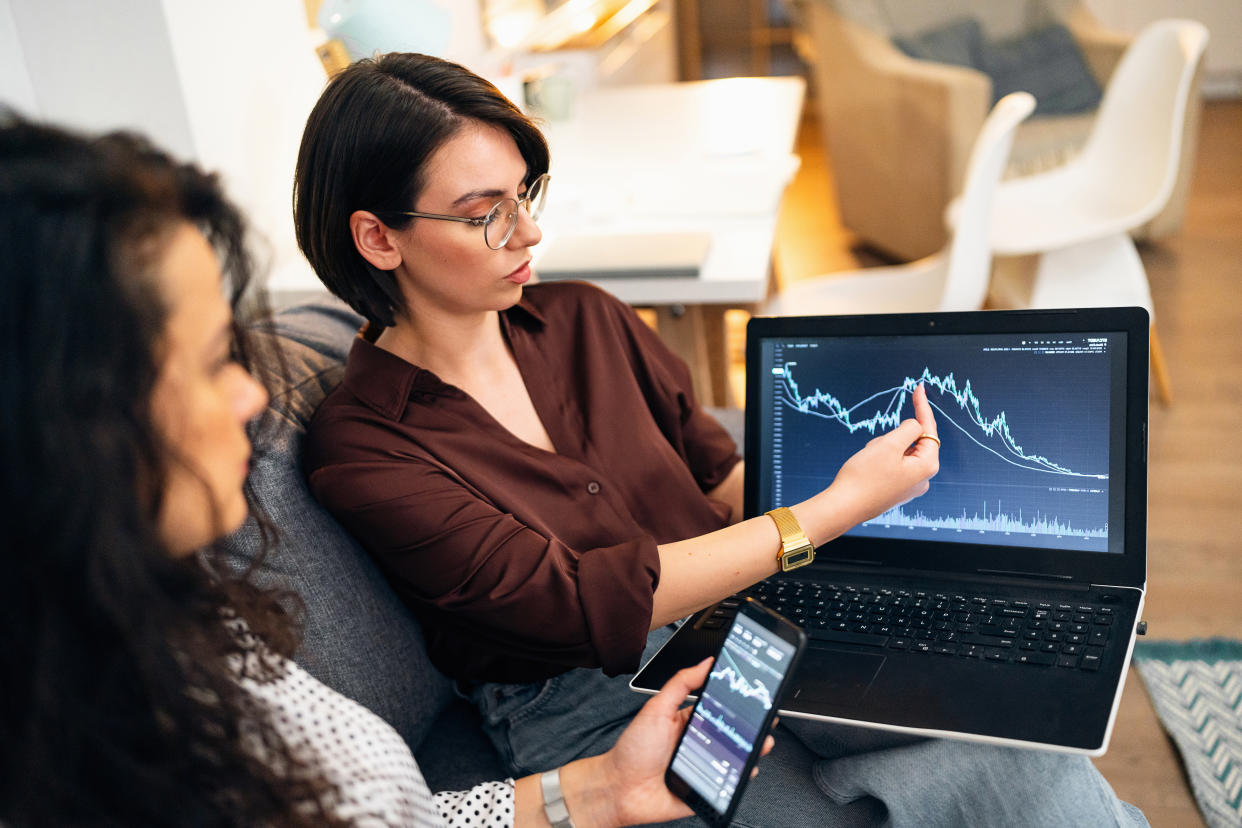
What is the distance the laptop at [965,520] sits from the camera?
37.5 inches

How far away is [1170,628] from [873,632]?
3.74 ft

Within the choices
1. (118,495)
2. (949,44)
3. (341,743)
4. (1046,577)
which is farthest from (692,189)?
(949,44)

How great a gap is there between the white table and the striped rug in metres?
0.96

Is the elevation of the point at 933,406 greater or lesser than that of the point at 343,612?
greater

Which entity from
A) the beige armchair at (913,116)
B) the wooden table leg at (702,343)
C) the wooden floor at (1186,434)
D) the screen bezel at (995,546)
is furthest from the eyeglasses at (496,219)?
the beige armchair at (913,116)

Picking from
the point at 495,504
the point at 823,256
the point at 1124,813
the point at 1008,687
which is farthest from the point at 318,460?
the point at 823,256

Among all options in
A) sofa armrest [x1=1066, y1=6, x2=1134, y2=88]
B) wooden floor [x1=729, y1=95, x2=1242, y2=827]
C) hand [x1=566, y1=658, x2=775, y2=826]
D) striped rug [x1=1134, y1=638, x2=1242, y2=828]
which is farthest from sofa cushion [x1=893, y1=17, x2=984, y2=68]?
hand [x1=566, y1=658, x2=775, y2=826]

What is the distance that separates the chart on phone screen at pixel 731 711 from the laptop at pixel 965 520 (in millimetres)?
144

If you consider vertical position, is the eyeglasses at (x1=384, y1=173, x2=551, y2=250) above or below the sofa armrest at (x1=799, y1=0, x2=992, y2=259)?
above

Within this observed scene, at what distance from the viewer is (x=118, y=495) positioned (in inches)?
21.7

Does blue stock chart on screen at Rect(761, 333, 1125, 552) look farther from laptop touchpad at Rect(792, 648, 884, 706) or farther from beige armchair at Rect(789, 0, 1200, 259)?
beige armchair at Rect(789, 0, 1200, 259)

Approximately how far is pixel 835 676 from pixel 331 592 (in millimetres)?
522

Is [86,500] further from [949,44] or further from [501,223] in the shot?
[949,44]

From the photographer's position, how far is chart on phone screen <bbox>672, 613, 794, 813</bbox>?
0.80 m
